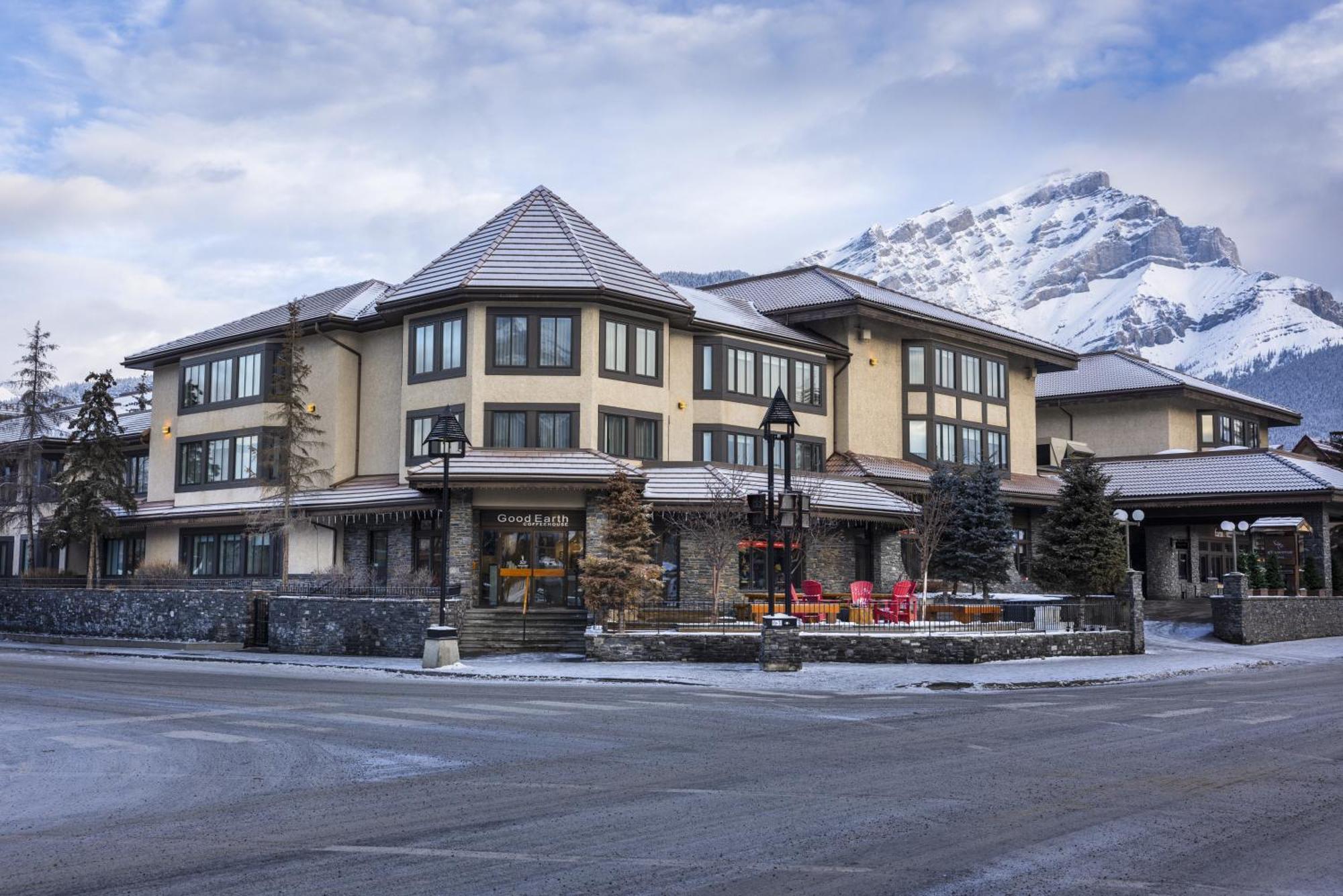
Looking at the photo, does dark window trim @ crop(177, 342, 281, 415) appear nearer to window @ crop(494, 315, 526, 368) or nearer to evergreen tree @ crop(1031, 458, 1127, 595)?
window @ crop(494, 315, 526, 368)

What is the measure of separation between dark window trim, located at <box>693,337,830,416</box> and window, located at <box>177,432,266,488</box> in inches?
593

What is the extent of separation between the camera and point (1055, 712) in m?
20.0

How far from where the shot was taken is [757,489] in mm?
39469

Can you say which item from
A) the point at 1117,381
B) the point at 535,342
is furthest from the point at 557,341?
the point at 1117,381

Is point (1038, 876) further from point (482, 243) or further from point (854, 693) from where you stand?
point (482, 243)

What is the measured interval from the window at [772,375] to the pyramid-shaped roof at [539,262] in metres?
4.60

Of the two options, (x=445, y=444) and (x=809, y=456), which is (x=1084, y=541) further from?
(x=445, y=444)

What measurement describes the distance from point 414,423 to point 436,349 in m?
2.47

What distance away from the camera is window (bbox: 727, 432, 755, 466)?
144 feet

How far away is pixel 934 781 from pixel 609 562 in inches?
793

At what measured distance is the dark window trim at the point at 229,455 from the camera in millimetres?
44094

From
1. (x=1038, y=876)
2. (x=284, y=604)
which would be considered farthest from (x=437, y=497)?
(x=1038, y=876)

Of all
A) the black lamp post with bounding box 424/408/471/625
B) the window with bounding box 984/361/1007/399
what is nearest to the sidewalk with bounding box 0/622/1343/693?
the black lamp post with bounding box 424/408/471/625

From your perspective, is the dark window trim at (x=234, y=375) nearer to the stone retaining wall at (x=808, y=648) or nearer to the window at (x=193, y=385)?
the window at (x=193, y=385)
